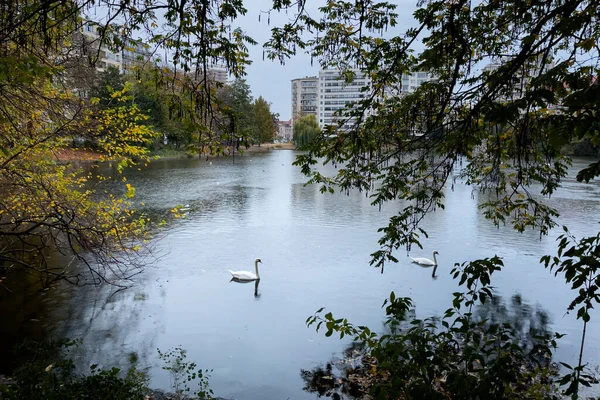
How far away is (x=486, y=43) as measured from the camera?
5.53 metres

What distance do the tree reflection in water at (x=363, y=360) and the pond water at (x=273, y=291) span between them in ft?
0.71

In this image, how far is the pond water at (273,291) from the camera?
738cm

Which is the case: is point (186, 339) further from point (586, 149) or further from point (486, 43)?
point (586, 149)

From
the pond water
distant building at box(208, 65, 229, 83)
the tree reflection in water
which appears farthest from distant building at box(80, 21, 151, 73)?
the tree reflection in water

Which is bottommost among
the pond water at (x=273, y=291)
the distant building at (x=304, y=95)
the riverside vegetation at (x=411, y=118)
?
the pond water at (x=273, y=291)

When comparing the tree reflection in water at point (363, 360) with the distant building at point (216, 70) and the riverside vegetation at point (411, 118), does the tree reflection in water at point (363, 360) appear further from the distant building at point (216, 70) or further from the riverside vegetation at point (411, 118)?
the distant building at point (216, 70)

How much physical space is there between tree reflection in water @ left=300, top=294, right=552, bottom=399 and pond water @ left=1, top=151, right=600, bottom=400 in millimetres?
216

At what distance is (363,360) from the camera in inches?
273

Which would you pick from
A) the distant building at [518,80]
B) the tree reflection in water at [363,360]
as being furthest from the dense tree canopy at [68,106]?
the tree reflection in water at [363,360]

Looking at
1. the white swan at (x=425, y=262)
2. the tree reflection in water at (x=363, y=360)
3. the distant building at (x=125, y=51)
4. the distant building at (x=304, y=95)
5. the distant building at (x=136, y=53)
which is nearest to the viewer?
the distant building at (x=125, y=51)

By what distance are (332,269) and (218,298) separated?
11.0 ft

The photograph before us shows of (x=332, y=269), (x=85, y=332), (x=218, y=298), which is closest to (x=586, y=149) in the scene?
(x=332, y=269)

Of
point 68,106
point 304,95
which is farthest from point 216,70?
point 304,95

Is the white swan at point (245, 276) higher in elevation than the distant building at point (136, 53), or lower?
lower
